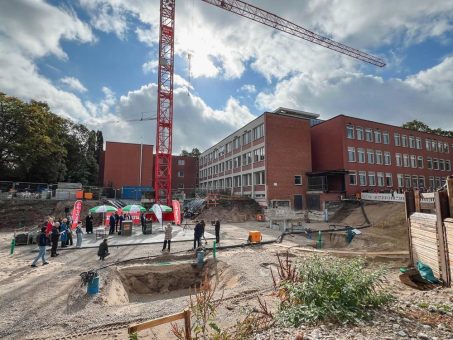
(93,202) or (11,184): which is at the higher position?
(11,184)

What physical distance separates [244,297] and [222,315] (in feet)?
5.92

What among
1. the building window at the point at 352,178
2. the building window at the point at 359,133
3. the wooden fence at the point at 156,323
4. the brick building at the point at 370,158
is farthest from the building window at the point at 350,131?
the wooden fence at the point at 156,323

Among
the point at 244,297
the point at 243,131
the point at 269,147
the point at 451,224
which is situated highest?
the point at 243,131

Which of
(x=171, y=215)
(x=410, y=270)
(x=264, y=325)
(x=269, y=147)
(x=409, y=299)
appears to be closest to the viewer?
(x=264, y=325)

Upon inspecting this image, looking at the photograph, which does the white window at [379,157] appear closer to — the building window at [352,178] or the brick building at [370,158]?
the brick building at [370,158]

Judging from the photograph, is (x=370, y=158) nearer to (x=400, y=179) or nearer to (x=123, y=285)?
(x=400, y=179)

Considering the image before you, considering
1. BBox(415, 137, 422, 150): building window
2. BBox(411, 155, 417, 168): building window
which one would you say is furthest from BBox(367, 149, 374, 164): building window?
BBox(415, 137, 422, 150): building window

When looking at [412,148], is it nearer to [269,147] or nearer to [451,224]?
[269,147]

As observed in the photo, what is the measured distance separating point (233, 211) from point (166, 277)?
72.5 ft

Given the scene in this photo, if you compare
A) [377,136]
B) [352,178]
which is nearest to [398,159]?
[377,136]

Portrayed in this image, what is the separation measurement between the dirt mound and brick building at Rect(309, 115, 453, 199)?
9.21 metres

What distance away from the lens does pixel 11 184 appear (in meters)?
33.3

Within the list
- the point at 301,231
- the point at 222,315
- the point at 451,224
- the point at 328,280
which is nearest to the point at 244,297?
the point at 222,315

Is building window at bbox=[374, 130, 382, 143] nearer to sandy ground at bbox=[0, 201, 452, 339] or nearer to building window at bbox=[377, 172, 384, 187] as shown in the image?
building window at bbox=[377, 172, 384, 187]
